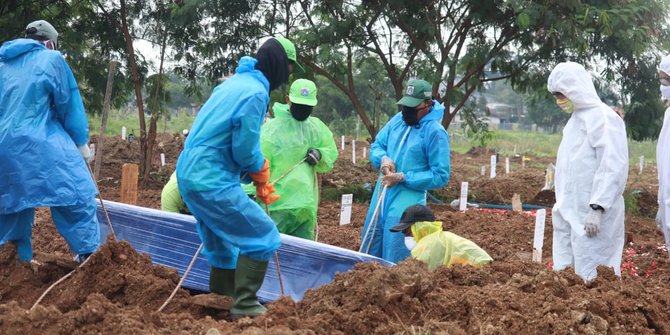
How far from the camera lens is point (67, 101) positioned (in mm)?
5359

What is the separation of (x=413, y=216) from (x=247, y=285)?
1.49 metres

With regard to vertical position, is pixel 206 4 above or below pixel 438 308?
above

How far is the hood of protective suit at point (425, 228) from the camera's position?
5.31m

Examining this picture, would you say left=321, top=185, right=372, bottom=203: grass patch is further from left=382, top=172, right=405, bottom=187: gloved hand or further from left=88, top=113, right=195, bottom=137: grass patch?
left=88, top=113, right=195, bottom=137: grass patch

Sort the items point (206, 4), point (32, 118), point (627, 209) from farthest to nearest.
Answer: point (206, 4)
point (627, 209)
point (32, 118)

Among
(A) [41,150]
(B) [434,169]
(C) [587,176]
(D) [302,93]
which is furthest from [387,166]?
(A) [41,150]

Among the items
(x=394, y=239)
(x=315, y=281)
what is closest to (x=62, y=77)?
(x=315, y=281)

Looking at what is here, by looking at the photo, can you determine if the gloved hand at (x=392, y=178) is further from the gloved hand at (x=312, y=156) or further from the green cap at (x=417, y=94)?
the gloved hand at (x=312, y=156)

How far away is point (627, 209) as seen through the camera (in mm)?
10914

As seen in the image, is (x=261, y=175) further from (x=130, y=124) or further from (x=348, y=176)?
(x=130, y=124)

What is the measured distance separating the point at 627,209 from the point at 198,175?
821 centimetres

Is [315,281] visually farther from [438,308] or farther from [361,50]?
[361,50]

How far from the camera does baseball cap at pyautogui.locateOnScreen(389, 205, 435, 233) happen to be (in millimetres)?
5336

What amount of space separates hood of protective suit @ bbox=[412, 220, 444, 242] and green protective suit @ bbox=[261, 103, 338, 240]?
3.50 ft
